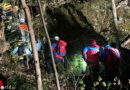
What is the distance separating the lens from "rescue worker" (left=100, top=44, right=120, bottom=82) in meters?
5.99

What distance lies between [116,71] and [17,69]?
12.0 feet

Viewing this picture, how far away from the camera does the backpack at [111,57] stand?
19.6 ft

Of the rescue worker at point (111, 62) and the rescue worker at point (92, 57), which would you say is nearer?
the rescue worker at point (111, 62)

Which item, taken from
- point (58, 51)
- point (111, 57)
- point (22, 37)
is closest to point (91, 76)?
point (111, 57)

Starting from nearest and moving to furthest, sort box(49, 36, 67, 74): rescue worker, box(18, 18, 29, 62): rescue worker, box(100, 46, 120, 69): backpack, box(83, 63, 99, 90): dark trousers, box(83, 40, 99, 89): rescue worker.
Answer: box(18, 18, 29, 62): rescue worker → box(100, 46, 120, 69): backpack → box(83, 63, 99, 90): dark trousers → box(83, 40, 99, 89): rescue worker → box(49, 36, 67, 74): rescue worker

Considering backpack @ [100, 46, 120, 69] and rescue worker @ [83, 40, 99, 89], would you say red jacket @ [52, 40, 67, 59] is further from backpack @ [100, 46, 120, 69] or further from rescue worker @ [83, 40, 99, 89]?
backpack @ [100, 46, 120, 69]

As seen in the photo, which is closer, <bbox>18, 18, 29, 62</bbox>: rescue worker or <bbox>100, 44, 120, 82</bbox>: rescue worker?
<bbox>18, 18, 29, 62</bbox>: rescue worker

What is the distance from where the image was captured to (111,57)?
19.8ft

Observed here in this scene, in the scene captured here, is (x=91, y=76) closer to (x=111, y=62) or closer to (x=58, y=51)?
(x=111, y=62)

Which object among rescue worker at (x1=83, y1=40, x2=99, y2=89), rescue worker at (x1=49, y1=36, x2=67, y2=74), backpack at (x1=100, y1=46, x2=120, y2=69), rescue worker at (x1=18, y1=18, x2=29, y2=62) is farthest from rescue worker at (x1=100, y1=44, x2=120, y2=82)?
rescue worker at (x1=18, y1=18, x2=29, y2=62)

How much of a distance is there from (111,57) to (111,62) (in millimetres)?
176

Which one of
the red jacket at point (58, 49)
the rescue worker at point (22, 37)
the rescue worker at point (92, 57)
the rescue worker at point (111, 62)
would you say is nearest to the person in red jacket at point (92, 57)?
the rescue worker at point (92, 57)

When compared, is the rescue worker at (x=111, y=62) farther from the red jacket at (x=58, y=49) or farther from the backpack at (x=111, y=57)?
the red jacket at (x=58, y=49)

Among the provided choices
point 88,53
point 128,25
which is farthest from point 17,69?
point 128,25
